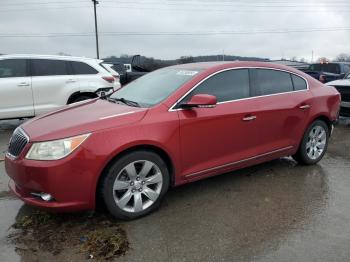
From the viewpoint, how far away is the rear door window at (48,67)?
8.40 metres

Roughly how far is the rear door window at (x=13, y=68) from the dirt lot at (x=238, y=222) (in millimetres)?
3525

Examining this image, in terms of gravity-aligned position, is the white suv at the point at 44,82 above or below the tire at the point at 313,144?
above

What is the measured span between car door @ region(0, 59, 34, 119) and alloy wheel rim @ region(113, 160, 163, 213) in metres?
5.29

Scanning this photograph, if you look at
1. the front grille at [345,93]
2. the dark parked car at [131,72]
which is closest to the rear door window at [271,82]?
the front grille at [345,93]

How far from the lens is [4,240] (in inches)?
138

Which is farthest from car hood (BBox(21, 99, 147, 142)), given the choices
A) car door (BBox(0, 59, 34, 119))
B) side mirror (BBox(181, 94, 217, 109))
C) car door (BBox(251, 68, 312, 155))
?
car door (BBox(0, 59, 34, 119))

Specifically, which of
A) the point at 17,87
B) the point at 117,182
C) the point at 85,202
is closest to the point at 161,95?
the point at 117,182

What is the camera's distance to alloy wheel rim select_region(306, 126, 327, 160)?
219 inches

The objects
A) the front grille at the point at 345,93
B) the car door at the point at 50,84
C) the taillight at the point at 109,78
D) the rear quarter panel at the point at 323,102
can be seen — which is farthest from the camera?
the front grille at the point at 345,93

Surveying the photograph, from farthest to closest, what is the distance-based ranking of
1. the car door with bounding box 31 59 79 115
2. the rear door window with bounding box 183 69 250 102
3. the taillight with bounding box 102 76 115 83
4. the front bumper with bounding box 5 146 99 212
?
the taillight with bounding box 102 76 115 83 → the car door with bounding box 31 59 79 115 → the rear door window with bounding box 183 69 250 102 → the front bumper with bounding box 5 146 99 212

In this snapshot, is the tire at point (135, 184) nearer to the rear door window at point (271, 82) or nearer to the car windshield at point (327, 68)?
the rear door window at point (271, 82)

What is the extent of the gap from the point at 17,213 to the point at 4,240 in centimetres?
60

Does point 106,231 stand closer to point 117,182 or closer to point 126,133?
point 117,182

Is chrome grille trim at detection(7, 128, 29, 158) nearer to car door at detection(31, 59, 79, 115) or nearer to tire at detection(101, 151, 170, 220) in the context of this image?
tire at detection(101, 151, 170, 220)
